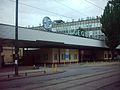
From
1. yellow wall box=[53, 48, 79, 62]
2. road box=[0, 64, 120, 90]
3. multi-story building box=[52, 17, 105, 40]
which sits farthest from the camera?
multi-story building box=[52, 17, 105, 40]

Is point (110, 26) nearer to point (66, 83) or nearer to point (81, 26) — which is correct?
point (66, 83)

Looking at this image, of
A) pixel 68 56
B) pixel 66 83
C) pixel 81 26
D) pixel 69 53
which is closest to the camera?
pixel 66 83

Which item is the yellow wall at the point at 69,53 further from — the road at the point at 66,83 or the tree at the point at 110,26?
the road at the point at 66,83

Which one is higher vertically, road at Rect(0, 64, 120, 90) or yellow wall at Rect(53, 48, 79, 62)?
yellow wall at Rect(53, 48, 79, 62)

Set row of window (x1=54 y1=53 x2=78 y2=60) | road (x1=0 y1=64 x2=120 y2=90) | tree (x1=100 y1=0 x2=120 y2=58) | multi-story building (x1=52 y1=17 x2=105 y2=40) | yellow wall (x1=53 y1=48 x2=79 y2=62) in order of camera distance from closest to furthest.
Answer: road (x1=0 y1=64 x2=120 y2=90), row of window (x1=54 y1=53 x2=78 y2=60), yellow wall (x1=53 y1=48 x2=79 y2=62), tree (x1=100 y1=0 x2=120 y2=58), multi-story building (x1=52 y1=17 x2=105 y2=40)

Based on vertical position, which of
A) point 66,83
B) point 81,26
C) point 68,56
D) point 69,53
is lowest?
point 66,83

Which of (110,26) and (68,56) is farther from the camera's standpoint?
(110,26)

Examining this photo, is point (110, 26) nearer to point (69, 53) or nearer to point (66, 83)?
point (69, 53)

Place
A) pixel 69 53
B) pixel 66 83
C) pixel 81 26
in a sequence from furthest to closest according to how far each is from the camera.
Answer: pixel 81 26 → pixel 69 53 → pixel 66 83

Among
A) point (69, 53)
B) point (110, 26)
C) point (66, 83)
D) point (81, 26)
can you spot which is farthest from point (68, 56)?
point (81, 26)

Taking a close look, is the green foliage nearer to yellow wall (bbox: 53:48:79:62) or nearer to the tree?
the tree

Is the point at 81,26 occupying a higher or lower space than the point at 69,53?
higher

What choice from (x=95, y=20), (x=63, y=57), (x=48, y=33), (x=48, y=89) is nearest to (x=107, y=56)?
(x=63, y=57)

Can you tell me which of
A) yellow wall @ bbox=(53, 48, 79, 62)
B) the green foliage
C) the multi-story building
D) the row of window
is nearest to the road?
the row of window
